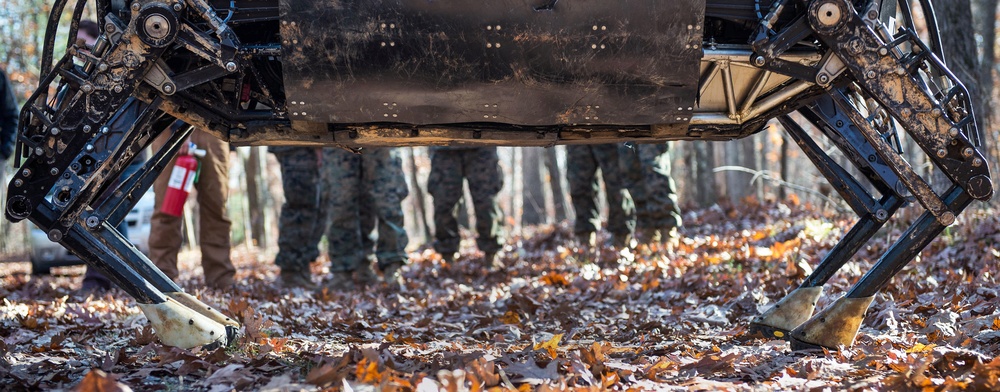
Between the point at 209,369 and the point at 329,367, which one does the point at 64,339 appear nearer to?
the point at 209,369

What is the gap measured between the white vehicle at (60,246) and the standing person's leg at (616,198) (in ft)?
21.6

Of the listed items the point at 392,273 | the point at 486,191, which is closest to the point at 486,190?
the point at 486,191

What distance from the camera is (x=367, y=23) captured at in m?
Answer: 3.54

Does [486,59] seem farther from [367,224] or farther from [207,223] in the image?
[367,224]

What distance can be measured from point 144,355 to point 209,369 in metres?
0.59

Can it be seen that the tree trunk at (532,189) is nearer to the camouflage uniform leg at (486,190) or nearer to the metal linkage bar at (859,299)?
the camouflage uniform leg at (486,190)

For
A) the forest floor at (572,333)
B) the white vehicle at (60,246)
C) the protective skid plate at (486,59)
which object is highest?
the protective skid plate at (486,59)

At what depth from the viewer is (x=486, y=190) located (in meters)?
9.78

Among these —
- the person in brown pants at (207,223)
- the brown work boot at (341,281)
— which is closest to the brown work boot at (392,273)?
the brown work boot at (341,281)

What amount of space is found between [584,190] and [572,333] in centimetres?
608

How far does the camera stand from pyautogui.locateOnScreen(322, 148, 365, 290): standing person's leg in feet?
27.0

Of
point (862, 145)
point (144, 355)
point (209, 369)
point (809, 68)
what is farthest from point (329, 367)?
point (862, 145)

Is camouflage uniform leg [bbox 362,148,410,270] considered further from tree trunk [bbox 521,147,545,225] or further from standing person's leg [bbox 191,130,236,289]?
tree trunk [bbox 521,147,545,225]

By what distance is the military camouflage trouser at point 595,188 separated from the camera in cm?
1000
